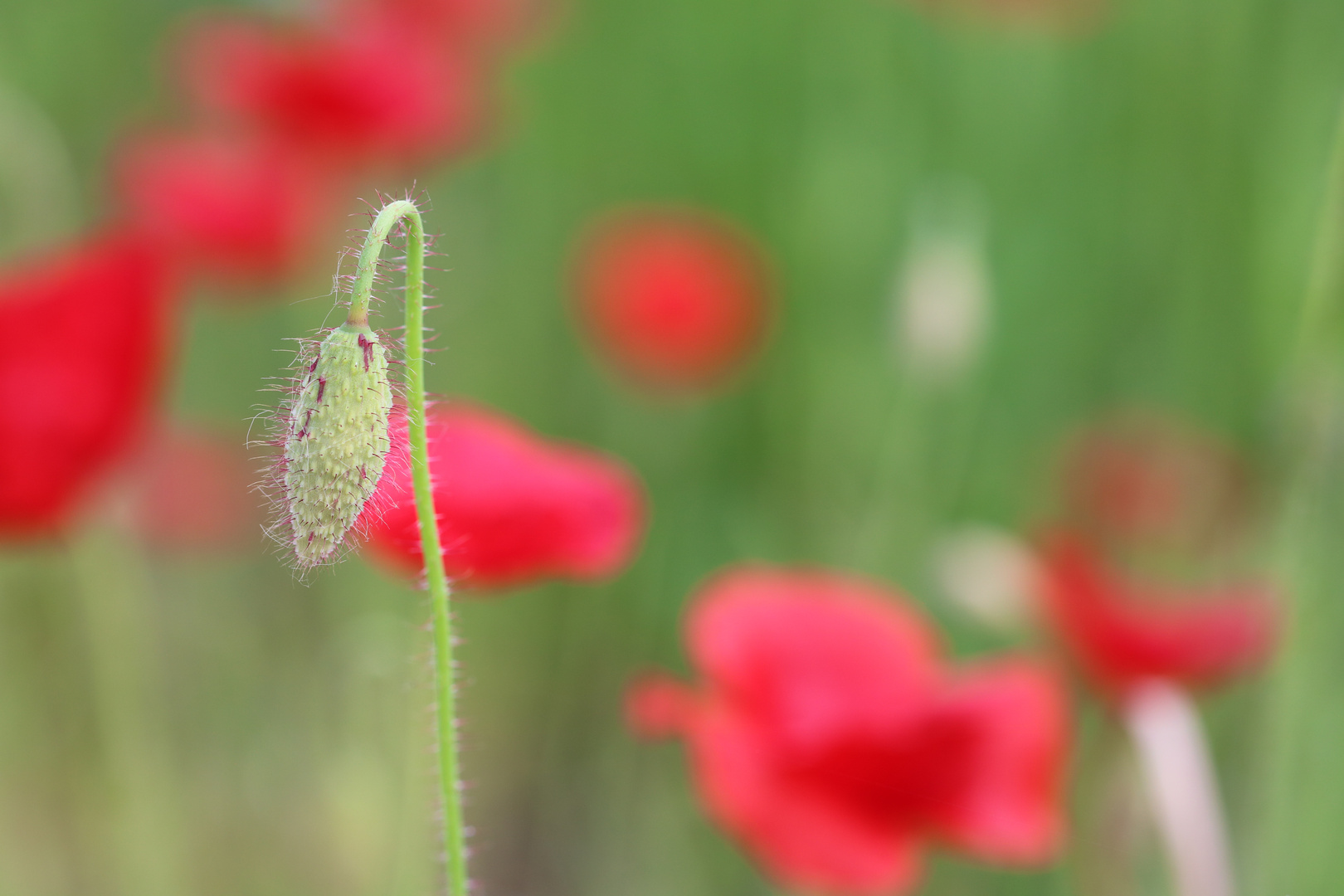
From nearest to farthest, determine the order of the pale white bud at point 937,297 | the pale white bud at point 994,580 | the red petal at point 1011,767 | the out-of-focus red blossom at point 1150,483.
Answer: the red petal at point 1011,767 → the pale white bud at point 994,580 → the pale white bud at point 937,297 → the out-of-focus red blossom at point 1150,483

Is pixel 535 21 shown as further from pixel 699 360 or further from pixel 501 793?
pixel 501 793

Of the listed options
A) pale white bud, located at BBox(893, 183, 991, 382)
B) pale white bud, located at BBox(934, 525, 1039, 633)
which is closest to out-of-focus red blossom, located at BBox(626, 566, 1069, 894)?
pale white bud, located at BBox(934, 525, 1039, 633)

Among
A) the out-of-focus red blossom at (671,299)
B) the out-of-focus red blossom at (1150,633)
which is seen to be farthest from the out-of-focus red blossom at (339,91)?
the out-of-focus red blossom at (1150,633)

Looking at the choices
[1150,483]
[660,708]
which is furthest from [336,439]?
[1150,483]

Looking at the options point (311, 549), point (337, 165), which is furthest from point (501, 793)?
point (311, 549)

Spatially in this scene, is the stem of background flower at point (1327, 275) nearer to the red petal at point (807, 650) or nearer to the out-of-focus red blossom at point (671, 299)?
the red petal at point (807, 650)

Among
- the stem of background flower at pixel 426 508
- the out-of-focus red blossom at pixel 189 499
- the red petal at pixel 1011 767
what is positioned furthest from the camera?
the out-of-focus red blossom at pixel 189 499

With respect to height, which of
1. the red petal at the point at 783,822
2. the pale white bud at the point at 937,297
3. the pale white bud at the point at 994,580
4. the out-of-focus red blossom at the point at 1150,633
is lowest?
the red petal at the point at 783,822
